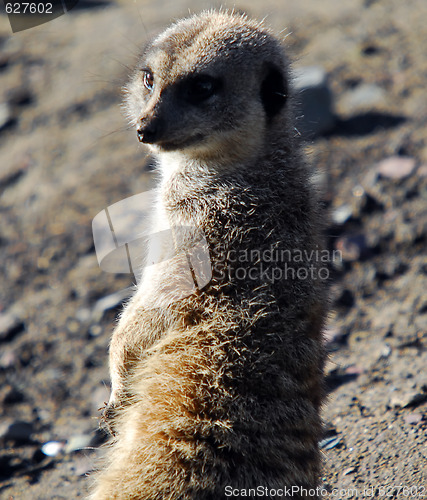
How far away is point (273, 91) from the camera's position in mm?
2795

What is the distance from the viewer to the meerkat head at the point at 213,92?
2594 millimetres

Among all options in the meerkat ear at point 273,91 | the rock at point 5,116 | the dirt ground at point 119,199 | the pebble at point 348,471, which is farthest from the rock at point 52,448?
the rock at point 5,116

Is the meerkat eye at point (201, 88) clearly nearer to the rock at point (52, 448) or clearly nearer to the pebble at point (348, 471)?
the pebble at point (348, 471)

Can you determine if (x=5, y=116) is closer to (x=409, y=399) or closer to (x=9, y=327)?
(x=9, y=327)

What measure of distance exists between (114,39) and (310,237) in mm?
4249

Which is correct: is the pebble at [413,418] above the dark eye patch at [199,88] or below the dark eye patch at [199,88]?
below

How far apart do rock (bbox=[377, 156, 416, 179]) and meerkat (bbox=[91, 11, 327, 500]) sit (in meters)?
1.82

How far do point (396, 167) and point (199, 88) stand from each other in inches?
92.3

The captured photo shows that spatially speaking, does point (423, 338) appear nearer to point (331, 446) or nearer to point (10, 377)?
point (331, 446)

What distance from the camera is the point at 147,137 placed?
2.49 m

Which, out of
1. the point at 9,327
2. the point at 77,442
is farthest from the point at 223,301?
the point at 9,327

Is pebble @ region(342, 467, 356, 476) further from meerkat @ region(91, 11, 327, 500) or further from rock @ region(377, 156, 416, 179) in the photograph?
rock @ region(377, 156, 416, 179)

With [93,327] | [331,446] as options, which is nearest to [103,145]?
[93,327]

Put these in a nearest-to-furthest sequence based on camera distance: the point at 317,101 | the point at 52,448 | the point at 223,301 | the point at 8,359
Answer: the point at 223,301
the point at 52,448
the point at 8,359
the point at 317,101
